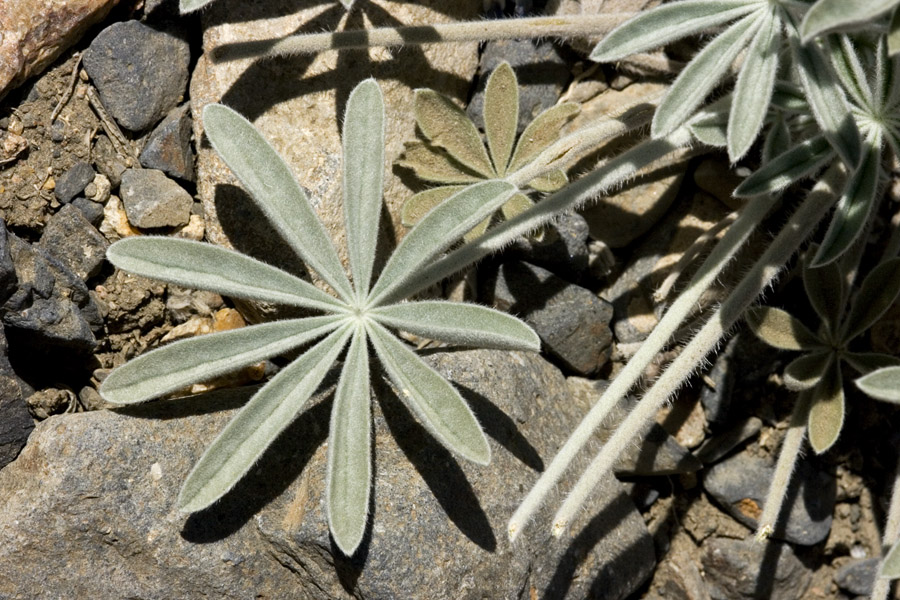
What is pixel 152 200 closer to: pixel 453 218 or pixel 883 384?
pixel 453 218

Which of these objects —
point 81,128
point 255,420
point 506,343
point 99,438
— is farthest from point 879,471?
point 81,128

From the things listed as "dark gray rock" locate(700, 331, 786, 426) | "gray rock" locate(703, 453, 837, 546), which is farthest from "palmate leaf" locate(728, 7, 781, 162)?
"gray rock" locate(703, 453, 837, 546)

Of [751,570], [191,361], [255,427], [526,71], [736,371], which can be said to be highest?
[526,71]

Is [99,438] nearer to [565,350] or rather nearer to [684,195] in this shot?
[565,350]

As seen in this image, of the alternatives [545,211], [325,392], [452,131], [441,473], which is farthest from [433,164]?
[441,473]

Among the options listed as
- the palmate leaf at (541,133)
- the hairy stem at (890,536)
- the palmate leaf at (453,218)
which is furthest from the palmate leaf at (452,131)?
the hairy stem at (890,536)

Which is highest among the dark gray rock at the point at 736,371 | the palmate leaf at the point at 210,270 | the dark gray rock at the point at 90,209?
the dark gray rock at the point at 736,371

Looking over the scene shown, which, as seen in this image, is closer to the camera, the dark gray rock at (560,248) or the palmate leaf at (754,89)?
the palmate leaf at (754,89)

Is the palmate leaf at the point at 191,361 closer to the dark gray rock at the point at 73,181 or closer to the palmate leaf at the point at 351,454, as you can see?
the palmate leaf at the point at 351,454

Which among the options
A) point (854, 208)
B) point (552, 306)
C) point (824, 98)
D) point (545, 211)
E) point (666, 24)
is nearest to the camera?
point (824, 98)
